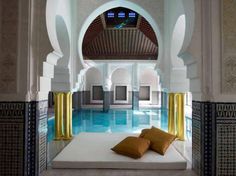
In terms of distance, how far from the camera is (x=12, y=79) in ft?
6.38

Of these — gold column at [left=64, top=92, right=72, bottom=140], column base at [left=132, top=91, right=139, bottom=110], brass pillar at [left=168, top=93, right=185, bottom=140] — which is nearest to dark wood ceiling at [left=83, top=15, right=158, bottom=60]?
column base at [left=132, top=91, right=139, bottom=110]

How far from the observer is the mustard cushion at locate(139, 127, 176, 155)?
2664mm

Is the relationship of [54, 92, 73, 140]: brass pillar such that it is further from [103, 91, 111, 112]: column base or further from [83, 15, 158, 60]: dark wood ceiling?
[103, 91, 111, 112]: column base

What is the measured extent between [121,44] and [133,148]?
31.5 feet

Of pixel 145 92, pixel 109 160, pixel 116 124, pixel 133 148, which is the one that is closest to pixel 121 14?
pixel 116 124

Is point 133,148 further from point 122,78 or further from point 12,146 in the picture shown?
point 122,78

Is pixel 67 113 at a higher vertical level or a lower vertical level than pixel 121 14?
lower

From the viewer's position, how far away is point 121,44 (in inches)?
Answer: 459

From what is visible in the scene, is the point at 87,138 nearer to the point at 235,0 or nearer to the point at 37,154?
the point at 37,154

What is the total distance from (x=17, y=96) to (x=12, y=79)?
15 cm

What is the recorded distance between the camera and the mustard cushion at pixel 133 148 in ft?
8.07

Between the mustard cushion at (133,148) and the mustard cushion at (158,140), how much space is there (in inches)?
4.2

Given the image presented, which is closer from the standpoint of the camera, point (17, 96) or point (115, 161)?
point (17, 96)

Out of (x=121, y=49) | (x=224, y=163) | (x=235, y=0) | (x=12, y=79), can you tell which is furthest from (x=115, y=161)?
(x=121, y=49)
